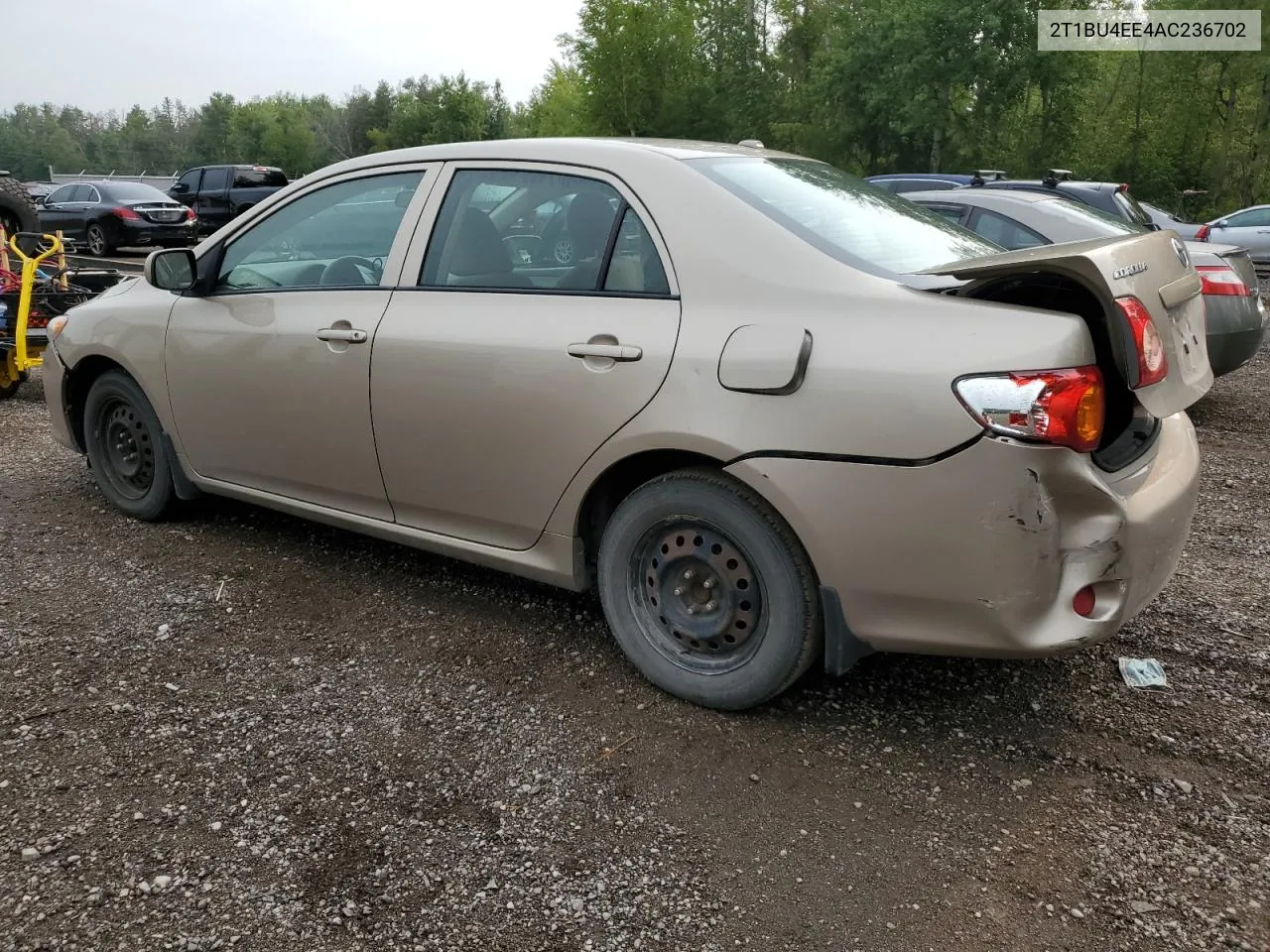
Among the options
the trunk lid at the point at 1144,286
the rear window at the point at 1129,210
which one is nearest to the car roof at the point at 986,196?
the rear window at the point at 1129,210

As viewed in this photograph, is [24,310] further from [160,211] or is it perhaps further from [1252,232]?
[1252,232]

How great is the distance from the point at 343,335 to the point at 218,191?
68.2 feet

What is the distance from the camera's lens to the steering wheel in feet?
12.0

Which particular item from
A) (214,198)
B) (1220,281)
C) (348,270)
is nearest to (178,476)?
(348,270)

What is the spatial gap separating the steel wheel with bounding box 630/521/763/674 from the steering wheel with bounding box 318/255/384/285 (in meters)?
1.45

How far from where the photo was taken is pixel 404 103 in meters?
74.6

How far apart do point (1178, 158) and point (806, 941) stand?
124 feet

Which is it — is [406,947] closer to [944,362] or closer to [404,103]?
[944,362]

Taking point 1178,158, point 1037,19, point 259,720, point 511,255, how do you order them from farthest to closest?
point 1178,158 → point 1037,19 → point 511,255 → point 259,720

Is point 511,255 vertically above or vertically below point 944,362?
above

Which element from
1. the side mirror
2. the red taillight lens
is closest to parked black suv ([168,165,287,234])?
the side mirror

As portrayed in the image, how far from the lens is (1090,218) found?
6812 millimetres

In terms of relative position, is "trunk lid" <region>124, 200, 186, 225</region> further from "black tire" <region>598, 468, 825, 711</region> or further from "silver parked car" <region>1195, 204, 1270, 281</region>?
"black tire" <region>598, 468, 825, 711</region>

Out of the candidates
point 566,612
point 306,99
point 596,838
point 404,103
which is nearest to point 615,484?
point 566,612
